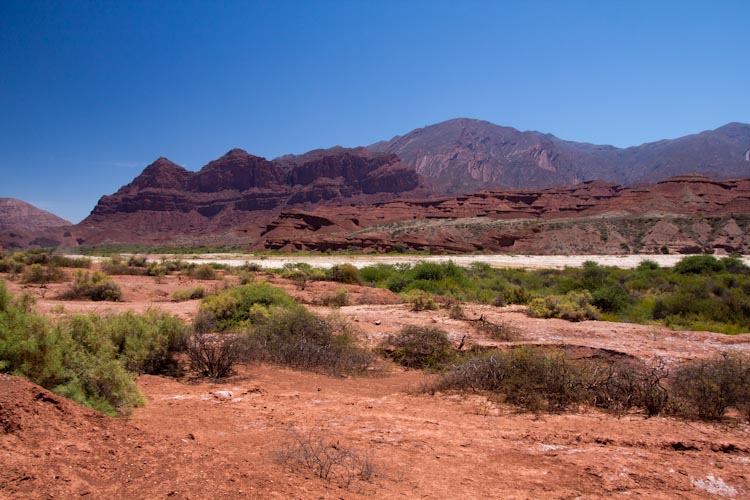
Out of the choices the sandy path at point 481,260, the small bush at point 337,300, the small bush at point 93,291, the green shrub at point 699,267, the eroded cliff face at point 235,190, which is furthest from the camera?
the eroded cliff face at point 235,190

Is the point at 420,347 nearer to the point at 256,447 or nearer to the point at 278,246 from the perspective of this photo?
the point at 256,447

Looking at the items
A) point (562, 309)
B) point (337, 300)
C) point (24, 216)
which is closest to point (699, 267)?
point (562, 309)

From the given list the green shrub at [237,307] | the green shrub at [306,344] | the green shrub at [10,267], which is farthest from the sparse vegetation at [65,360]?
the green shrub at [10,267]

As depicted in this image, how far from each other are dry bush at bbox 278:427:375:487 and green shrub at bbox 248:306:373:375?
140 inches

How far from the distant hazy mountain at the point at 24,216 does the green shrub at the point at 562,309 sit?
210m

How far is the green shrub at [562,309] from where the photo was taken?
12766 millimetres

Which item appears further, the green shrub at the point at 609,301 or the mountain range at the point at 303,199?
the mountain range at the point at 303,199

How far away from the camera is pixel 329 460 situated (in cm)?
386

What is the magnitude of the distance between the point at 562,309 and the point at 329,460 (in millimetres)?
10938

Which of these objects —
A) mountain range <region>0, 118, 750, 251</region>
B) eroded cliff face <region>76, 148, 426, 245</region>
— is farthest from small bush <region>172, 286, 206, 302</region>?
eroded cliff face <region>76, 148, 426, 245</region>

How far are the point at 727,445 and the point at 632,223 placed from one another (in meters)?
71.3

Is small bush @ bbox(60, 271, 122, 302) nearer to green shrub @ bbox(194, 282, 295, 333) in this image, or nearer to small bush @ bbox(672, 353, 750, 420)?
green shrub @ bbox(194, 282, 295, 333)

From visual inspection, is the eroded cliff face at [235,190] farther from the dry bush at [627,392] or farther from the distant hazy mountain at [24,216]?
the dry bush at [627,392]

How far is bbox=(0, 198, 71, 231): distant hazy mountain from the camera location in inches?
7067
